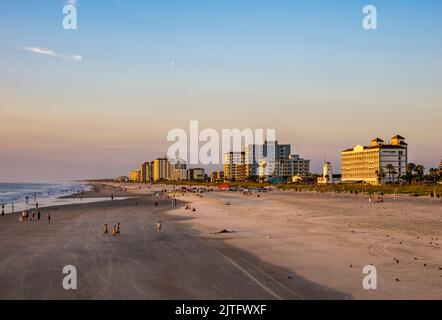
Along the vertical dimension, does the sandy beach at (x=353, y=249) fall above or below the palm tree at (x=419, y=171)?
below

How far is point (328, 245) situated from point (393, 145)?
183 metres

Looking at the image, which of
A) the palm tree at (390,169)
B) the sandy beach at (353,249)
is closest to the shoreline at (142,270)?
the sandy beach at (353,249)

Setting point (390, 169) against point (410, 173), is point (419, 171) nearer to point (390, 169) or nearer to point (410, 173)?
point (410, 173)

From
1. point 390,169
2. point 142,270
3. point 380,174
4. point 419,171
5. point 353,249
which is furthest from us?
point 390,169

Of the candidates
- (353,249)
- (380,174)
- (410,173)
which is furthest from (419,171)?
(353,249)

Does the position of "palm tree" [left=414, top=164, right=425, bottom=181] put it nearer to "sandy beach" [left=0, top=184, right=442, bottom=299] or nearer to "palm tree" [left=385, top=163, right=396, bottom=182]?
"palm tree" [left=385, top=163, right=396, bottom=182]

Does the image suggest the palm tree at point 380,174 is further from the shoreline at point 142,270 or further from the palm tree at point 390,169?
the shoreline at point 142,270

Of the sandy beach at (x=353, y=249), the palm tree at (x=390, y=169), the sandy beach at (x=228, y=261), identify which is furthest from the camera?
the palm tree at (x=390, y=169)

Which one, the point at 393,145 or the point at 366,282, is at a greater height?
the point at 393,145

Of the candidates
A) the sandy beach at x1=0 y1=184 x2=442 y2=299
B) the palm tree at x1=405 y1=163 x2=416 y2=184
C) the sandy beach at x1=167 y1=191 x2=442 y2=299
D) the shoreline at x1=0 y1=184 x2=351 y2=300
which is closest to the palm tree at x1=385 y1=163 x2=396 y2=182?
the palm tree at x1=405 y1=163 x2=416 y2=184

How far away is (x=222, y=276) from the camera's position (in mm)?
21484

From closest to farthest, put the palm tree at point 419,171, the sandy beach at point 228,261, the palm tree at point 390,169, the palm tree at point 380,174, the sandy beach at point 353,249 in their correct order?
1. the sandy beach at point 228,261
2. the sandy beach at point 353,249
3. the palm tree at point 419,171
4. the palm tree at point 390,169
5. the palm tree at point 380,174
